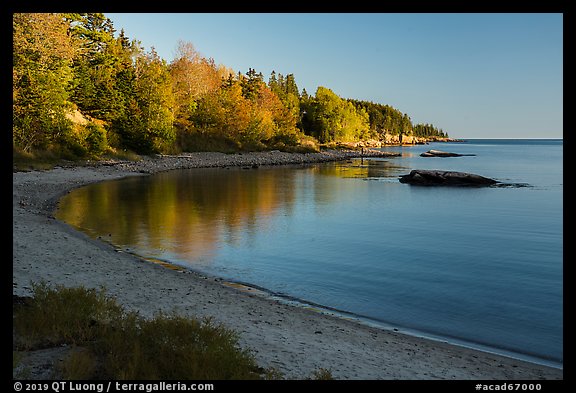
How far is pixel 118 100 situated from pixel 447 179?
1948 inches

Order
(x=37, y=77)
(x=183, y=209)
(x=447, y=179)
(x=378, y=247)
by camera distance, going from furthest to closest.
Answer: (x=447, y=179) → (x=37, y=77) → (x=183, y=209) → (x=378, y=247)

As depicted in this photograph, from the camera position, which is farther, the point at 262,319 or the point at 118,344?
the point at 262,319

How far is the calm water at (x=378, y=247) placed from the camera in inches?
526

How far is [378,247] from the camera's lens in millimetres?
22906

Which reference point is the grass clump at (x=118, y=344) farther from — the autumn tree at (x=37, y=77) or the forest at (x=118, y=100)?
the autumn tree at (x=37, y=77)

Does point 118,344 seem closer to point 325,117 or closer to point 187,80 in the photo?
point 187,80

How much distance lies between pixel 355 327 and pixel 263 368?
4.49 meters

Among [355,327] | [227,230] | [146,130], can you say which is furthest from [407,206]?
[146,130]

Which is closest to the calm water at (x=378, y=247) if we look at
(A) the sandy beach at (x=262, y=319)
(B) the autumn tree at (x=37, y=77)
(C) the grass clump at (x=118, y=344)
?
(A) the sandy beach at (x=262, y=319)

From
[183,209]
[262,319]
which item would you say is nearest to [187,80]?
[183,209]

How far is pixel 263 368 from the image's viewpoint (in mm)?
7586

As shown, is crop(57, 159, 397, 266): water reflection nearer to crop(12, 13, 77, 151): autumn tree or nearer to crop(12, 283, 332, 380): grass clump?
Result: crop(12, 283, 332, 380): grass clump

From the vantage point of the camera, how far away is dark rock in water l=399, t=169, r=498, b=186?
5503 centimetres
